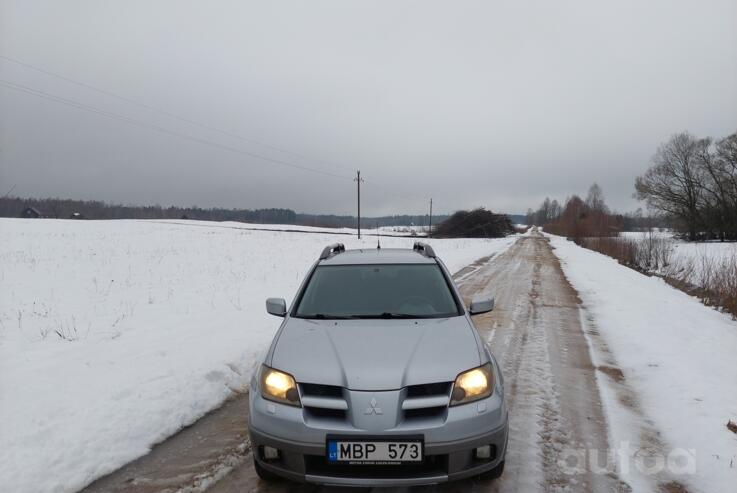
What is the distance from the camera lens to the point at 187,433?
3.78 metres

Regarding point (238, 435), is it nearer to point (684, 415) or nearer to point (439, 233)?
point (684, 415)

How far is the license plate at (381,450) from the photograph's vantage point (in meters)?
2.43

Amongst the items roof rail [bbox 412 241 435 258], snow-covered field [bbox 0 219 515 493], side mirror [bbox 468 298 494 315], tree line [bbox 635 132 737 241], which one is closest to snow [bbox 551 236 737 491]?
side mirror [bbox 468 298 494 315]

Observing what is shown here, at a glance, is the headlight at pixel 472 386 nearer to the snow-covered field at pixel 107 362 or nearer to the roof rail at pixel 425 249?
the roof rail at pixel 425 249

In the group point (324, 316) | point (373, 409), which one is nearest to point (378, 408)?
point (373, 409)

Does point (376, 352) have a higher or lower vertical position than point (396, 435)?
higher

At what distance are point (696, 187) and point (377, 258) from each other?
59754 mm

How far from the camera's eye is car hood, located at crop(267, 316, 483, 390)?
263cm

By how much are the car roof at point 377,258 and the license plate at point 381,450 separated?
2.06 metres

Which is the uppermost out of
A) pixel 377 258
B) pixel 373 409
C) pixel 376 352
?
pixel 377 258

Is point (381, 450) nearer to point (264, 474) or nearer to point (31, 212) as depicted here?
point (264, 474)

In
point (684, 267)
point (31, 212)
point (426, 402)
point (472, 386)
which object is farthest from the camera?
point (31, 212)

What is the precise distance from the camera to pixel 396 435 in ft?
7.95

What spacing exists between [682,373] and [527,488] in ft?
11.7
